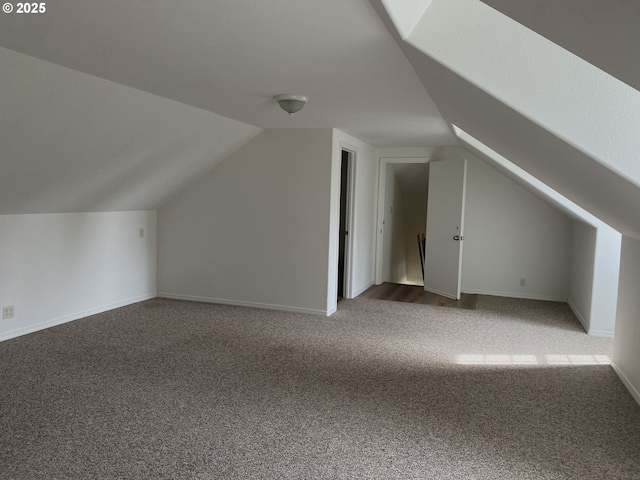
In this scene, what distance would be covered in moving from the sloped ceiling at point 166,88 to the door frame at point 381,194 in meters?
1.35

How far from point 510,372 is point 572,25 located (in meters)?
3.16

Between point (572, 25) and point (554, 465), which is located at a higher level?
point (572, 25)

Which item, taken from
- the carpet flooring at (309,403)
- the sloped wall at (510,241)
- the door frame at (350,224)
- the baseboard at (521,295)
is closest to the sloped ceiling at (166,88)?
the door frame at (350,224)

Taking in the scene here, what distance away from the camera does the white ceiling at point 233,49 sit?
6.75 ft

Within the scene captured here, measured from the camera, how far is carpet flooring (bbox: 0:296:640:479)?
2.38 m

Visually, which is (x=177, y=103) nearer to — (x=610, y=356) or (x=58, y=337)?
(x=58, y=337)

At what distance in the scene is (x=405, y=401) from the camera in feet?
10.3

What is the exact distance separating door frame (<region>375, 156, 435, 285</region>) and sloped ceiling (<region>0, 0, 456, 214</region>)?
4.44 ft

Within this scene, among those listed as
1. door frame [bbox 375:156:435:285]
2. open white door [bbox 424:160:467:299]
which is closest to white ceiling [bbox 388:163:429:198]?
door frame [bbox 375:156:435:285]

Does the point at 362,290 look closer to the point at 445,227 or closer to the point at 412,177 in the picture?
the point at 445,227

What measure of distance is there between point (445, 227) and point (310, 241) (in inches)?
85.5

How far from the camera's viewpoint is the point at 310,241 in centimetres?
539

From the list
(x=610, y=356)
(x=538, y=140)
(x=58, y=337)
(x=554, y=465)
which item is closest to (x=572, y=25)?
(x=538, y=140)

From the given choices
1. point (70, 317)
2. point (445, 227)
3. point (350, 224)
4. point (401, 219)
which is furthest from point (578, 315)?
point (70, 317)
